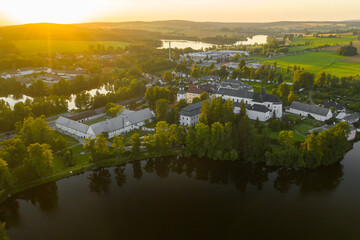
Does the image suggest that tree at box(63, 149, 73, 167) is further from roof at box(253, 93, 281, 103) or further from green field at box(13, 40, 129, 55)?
green field at box(13, 40, 129, 55)

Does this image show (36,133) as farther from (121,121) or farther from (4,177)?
(121,121)

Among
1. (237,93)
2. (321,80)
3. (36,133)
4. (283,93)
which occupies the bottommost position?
(36,133)

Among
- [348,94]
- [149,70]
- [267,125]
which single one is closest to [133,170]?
[267,125]

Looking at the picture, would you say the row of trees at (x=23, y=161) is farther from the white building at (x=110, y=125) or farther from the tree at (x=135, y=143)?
the tree at (x=135, y=143)

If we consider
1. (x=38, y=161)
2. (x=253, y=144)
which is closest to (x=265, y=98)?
(x=253, y=144)

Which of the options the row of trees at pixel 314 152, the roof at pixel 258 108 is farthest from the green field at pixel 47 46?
the row of trees at pixel 314 152

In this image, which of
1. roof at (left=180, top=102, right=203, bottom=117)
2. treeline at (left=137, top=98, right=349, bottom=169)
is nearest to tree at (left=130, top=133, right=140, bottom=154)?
treeline at (left=137, top=98, right=349, bottom=169)
